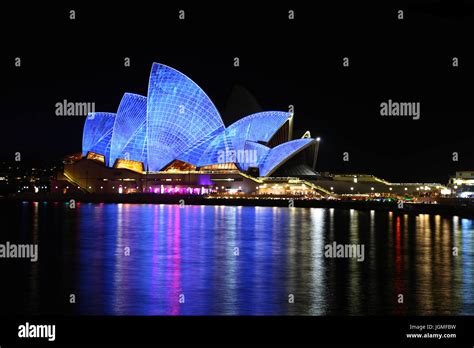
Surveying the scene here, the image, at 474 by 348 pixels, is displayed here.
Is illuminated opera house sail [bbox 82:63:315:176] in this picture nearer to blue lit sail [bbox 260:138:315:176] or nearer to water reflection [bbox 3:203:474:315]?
blue lit sail [bbox 260:138:315:176]

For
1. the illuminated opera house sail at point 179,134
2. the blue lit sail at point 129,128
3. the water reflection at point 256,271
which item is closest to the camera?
the water reflection at point 256,271

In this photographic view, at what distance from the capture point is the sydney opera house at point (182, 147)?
66.9 m

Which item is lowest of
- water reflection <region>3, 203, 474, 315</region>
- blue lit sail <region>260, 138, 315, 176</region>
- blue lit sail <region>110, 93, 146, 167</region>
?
water reflection <region>3, 203, 474, 315</region>

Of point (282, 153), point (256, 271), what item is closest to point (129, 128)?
point (282, 153)

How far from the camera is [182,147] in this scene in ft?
231

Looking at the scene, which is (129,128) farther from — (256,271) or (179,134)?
(256,271)

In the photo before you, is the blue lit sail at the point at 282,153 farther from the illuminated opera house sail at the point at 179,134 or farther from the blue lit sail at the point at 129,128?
the blue lit sail at the point at 129,128

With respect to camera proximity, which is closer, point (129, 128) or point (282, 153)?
point (129, 128)

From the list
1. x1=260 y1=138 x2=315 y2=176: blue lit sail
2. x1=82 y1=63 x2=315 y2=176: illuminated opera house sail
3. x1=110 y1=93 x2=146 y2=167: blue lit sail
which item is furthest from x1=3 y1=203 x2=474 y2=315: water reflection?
x1=260 y1=138 x2=315 y2=176: blue lit sail

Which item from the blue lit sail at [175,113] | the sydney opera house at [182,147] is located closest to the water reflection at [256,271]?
the blue lit sail at [175,113]

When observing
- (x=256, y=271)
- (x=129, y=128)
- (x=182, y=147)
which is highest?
(x=129, y=128)

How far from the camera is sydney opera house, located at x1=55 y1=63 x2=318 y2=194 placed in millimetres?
66875

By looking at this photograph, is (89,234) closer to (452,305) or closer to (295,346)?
(452,305)

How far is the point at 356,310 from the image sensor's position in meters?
13.8
